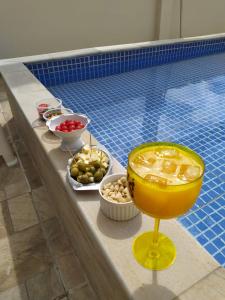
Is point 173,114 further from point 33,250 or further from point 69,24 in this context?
point 69,24

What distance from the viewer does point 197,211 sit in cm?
227

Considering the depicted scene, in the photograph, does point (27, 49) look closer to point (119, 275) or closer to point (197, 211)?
point (197, 211)

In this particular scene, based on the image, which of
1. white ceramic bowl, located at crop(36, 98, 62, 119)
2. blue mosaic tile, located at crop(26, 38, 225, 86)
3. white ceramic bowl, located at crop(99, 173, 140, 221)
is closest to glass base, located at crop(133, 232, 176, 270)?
white ceramic bowl, located at crop(99, 173, 140, 221)

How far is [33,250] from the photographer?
2.12 m

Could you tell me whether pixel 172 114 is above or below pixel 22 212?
above

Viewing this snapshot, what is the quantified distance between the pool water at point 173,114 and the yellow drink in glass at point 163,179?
1174 millimetres

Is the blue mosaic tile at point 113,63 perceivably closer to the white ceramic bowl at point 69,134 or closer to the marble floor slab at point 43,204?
the marble floor slab at point 43,204

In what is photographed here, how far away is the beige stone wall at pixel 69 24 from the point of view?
17.9 ft

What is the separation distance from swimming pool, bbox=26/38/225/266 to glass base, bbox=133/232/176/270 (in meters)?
0.85

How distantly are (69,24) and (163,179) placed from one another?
5.90 meters

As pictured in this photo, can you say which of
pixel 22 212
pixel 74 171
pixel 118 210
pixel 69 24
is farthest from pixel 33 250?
pixel 69 24

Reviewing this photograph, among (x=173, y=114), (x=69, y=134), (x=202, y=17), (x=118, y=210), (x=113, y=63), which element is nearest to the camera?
(x=118, y=210)

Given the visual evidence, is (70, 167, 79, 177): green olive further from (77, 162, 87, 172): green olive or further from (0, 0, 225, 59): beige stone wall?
(0, 0, 225, 59): beige stone wall

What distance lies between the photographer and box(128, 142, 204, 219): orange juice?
0.97 metres
